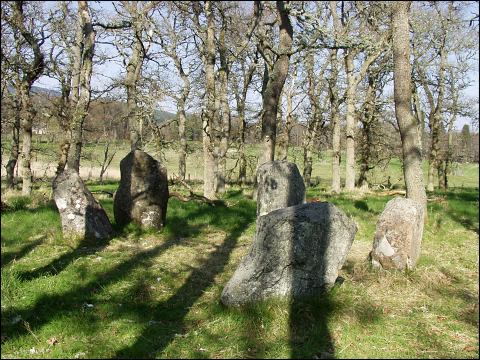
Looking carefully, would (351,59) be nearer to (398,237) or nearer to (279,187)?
(279,187)

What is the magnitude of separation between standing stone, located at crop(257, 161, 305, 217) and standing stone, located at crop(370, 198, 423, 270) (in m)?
3.19

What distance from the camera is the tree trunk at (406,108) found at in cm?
979

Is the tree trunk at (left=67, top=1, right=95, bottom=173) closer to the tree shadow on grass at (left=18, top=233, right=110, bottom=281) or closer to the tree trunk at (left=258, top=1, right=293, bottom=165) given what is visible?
the tree shadow on grass at (left=18, top=233, right=110, bottom=281)

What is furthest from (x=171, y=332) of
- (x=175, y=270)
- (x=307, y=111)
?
(x=307, y=111)

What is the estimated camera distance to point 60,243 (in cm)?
874

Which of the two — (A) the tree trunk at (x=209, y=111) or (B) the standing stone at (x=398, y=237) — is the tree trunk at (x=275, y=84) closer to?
(A) the tree trunk at (x=209, y=111)

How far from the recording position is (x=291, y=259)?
18.5 feet

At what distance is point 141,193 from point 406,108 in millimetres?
6822

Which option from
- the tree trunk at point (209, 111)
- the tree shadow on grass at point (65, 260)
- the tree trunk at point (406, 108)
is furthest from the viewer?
the tree trunk at point (209, 111)

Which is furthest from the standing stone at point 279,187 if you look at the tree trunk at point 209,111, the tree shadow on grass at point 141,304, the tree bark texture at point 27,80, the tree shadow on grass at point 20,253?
the tree bark texture at point 27,80

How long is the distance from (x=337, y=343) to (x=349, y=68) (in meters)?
17.0

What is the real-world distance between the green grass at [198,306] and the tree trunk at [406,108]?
1327 mm

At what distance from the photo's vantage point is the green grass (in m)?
4.56

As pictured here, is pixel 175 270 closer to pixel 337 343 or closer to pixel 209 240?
pixel 209 240
